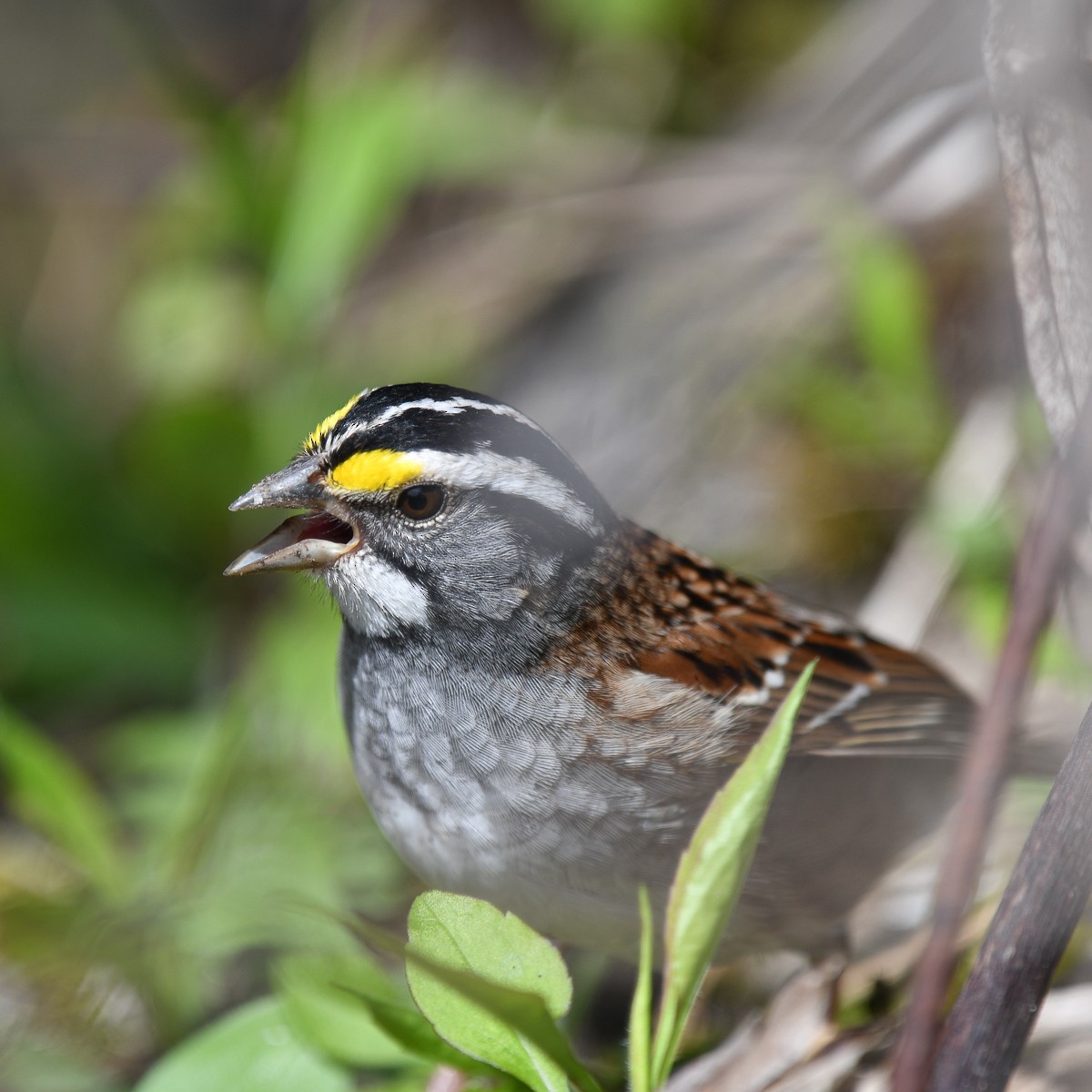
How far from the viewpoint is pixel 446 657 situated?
2.42 meters

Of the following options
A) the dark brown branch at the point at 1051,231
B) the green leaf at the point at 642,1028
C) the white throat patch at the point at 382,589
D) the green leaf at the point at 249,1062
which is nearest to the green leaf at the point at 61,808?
the green leaf at the point at 249,1062

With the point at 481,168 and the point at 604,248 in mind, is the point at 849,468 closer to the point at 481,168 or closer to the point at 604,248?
the point at 604,248

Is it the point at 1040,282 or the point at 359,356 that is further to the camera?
the point at 359,356

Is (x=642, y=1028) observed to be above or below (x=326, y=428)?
below

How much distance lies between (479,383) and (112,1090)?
2695mm

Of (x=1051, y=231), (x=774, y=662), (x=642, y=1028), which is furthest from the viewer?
(x=774, y=662)

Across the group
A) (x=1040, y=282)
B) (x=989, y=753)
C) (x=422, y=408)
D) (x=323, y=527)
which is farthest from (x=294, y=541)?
(x=1040, y=282)

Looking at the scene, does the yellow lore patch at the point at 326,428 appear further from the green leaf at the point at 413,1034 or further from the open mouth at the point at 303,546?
the green leaf at the point at 413,1034

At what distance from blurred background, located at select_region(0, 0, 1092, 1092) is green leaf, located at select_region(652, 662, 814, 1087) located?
0.91m

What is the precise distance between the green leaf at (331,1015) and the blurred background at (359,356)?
12 mm

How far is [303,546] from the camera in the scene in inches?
94.3

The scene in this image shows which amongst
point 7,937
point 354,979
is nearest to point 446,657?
point 354,979

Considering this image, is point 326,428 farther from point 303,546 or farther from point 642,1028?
point 642,1028

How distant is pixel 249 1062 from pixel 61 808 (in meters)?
0.83
